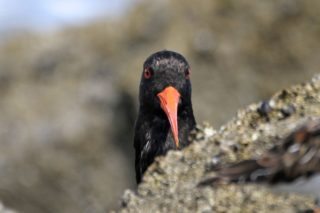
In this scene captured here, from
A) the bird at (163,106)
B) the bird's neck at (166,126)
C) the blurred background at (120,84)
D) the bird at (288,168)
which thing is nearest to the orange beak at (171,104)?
the bird at (163,106)

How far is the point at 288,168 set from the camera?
7406 mm

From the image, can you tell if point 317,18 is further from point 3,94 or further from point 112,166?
point 3,94

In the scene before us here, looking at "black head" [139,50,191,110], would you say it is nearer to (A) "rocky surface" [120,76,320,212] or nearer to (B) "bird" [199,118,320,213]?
(A) "rocky surface" [120,76,320,212]

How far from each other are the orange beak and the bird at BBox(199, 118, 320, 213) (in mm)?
2230

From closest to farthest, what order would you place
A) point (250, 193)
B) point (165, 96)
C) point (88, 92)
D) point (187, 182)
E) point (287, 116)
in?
point (250, 193) → point (187, 182) → point (287, 116) → point (165, 96) → point (88, 92)

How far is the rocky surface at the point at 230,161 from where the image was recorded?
24.8 feet

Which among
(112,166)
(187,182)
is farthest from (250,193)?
(112,166)

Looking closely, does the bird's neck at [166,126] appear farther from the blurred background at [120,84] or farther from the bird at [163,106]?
the blurred background at [120,84]

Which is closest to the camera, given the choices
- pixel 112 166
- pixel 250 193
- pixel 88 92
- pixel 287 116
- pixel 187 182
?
pixel 250 193

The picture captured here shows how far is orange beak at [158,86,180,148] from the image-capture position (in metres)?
9.73

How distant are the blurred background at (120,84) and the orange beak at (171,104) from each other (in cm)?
943

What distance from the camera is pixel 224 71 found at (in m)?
21.3

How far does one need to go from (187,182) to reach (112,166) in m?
12.7

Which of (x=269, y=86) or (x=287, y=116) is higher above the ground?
(x=269, y=86)
